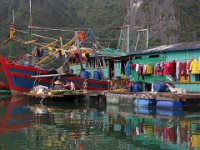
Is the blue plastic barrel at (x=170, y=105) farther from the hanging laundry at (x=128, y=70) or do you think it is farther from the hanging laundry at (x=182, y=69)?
the hanging laundry at (x=128, y=70)

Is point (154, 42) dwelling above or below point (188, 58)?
above

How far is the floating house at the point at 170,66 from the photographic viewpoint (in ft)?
84.5

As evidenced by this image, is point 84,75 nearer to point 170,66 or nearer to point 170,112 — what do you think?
point 170,66

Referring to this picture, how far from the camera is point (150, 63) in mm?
29922

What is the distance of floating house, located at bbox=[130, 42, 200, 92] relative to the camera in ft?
84.5

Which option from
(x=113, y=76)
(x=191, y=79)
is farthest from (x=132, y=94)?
(x=113, y=76)

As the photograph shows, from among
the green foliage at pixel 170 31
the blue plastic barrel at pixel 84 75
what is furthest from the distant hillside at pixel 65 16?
the blue plastic barrel at pixel 84 75

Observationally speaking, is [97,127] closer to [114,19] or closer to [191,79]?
[191,79]

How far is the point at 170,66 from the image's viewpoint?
27.3m

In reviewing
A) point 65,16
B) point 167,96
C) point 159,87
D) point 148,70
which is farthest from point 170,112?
point 65,16

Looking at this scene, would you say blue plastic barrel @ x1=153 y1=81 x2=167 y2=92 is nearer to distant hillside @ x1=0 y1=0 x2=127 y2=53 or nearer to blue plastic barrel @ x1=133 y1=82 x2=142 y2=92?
blue plastic barrel @ x1=133 y1=82 x2=142 y2=92

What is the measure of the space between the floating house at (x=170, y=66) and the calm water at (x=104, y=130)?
9.64 ft

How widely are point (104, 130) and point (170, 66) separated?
1024cm

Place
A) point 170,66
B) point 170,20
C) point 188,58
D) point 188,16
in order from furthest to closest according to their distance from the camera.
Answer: point 188,16 < point 170,20 < point 170,66 < point 188,58
